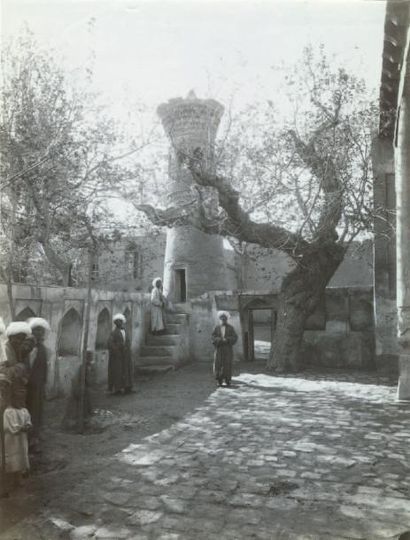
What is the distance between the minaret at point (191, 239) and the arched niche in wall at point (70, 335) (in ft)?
35.9

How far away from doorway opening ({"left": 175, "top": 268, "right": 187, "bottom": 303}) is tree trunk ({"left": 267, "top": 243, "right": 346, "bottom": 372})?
10005 millimetres

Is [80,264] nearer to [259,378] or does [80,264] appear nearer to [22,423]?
[259,378]

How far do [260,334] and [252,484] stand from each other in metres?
21.7

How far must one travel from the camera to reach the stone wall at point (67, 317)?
353 inches

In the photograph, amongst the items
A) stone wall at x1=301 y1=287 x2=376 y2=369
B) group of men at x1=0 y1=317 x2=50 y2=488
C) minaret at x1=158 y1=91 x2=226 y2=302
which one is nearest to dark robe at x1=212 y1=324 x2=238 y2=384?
stone wall at x1=301 y1=287 x2=376 y2=369

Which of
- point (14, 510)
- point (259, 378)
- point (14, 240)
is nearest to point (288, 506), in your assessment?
point (14, 510)

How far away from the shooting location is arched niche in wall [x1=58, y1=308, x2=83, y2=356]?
10.6 meters

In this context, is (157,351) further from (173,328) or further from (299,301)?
(299,301)

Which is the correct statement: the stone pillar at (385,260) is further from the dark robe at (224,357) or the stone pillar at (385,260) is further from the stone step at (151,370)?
the stone step at (151,370)

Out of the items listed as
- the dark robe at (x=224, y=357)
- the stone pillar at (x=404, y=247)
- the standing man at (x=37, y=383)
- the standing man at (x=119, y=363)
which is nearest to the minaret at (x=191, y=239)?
the dark robe at (x=224, y=357)

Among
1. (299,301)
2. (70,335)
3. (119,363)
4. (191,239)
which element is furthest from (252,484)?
(191,239)

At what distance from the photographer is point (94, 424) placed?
7527 millimetres

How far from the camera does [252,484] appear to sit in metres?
4.98

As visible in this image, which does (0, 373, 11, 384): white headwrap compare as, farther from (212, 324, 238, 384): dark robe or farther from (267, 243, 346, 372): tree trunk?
(267, 243, 346, 372): tree trunk
